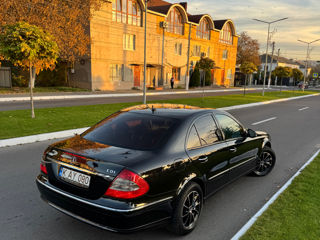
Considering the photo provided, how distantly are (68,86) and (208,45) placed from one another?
87.5ft

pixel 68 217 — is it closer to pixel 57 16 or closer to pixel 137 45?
pixel 57 16

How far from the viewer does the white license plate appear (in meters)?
2.83

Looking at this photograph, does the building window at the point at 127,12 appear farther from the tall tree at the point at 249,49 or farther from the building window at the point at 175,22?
the tall tree at the point at 249,49

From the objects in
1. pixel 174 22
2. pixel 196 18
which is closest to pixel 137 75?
pixel 174 22

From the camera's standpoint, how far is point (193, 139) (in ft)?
11.6

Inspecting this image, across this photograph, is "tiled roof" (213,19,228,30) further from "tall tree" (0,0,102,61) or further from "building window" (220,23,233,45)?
"tall tree" (0,0,102,61)

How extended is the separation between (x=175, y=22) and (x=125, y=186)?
39081mm

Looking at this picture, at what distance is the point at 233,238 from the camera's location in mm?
3164

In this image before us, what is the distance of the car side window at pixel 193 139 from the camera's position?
11.3ft

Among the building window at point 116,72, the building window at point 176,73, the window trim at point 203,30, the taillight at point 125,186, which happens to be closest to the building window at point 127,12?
the building window at point 116,72

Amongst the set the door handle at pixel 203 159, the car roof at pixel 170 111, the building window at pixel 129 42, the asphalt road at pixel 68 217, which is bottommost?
the asphalt road at pixel 68 217

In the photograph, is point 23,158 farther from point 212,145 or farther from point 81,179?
point 212,145

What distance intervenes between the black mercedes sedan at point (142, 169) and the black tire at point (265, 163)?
1.44m

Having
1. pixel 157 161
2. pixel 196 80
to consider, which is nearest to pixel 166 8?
pixel 196 80
